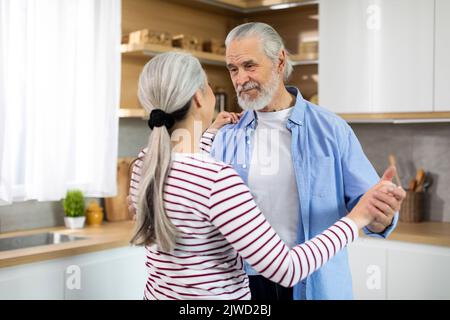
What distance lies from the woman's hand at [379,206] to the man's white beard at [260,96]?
0.54 meters

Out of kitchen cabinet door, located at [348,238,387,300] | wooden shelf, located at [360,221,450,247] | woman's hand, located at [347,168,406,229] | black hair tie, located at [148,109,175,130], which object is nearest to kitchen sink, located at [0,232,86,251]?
kitchen cabinet door, located at [348,238,387,300]

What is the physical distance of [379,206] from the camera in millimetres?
1456

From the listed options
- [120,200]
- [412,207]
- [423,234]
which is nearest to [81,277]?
[120,200]

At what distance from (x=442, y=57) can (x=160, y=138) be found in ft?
7.34

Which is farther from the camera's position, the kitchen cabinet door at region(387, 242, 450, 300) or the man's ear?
the kitchen cabinet door at region(387, 242, 450, 300)

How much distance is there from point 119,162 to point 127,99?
0.39 meters

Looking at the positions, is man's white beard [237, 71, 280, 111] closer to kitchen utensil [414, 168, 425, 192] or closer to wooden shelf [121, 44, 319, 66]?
wooden shelf [121, 44, 319, 66]

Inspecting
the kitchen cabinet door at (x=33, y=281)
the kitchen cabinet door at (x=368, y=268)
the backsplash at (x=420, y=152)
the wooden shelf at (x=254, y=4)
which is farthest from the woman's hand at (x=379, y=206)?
the wooden shelf at (x=254, y=4)

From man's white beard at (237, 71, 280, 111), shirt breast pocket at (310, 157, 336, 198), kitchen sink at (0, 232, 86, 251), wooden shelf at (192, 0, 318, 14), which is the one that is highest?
wooden shelf at (192, 0, 318, 14)

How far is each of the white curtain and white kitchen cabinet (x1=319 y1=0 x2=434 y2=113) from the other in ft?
4.08

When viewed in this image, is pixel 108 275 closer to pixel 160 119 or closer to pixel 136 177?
pixel 136 177

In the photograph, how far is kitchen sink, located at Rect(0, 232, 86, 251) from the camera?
2854 millimetres

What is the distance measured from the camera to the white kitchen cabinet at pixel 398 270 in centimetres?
288
